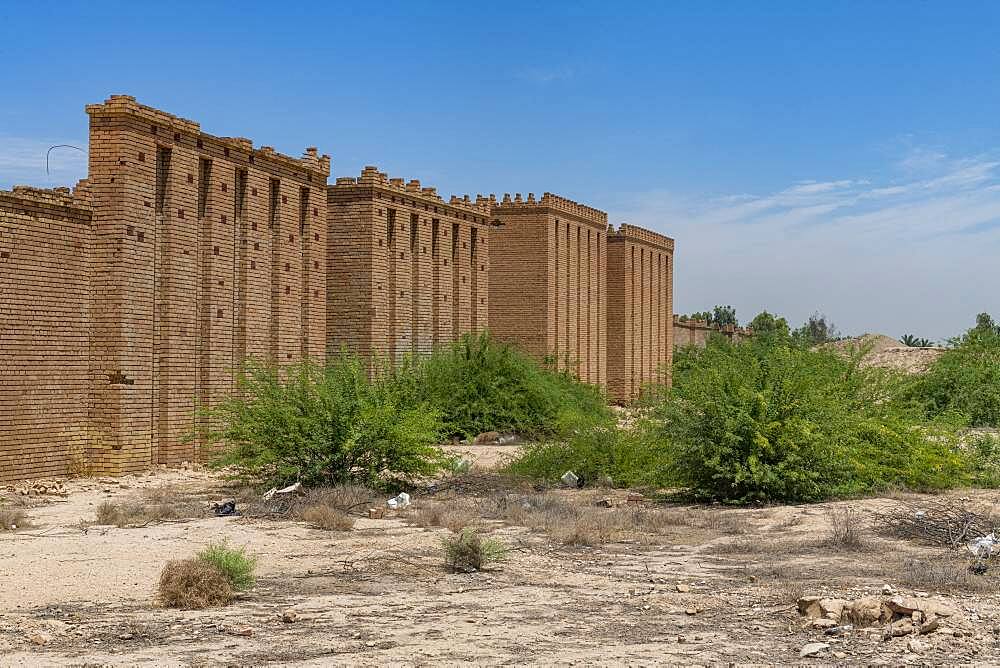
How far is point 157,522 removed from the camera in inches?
584

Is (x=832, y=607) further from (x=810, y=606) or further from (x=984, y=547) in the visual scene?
(x=984, y=547)

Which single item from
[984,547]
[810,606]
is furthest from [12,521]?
[984,547]

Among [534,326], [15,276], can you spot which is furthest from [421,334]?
[15,276]

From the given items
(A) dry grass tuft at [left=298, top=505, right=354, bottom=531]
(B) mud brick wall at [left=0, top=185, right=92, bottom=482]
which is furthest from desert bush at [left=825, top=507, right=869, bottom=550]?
(B) mud brick wall at [left=0, top=185, right=92, bottom=482]

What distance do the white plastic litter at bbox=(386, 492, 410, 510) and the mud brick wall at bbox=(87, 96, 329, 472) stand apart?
5.17 meters

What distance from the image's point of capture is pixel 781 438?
1662 centimetres

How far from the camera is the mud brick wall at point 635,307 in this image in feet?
147

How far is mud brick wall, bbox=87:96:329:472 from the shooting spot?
19219 millimetres

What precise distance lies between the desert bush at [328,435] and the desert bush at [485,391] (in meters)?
8.87

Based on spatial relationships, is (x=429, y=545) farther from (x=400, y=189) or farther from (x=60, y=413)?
(x=400, y=189)

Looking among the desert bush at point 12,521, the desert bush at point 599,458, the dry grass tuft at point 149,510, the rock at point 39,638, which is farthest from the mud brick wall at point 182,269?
the rock at point 39,638

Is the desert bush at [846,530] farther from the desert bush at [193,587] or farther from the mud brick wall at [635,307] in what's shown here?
the mud brick wall at [635,307]

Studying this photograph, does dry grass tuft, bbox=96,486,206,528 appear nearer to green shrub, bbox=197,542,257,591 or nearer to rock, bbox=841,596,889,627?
green shrub, bbox=197,542,257,591

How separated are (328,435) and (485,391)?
11.3 meters
